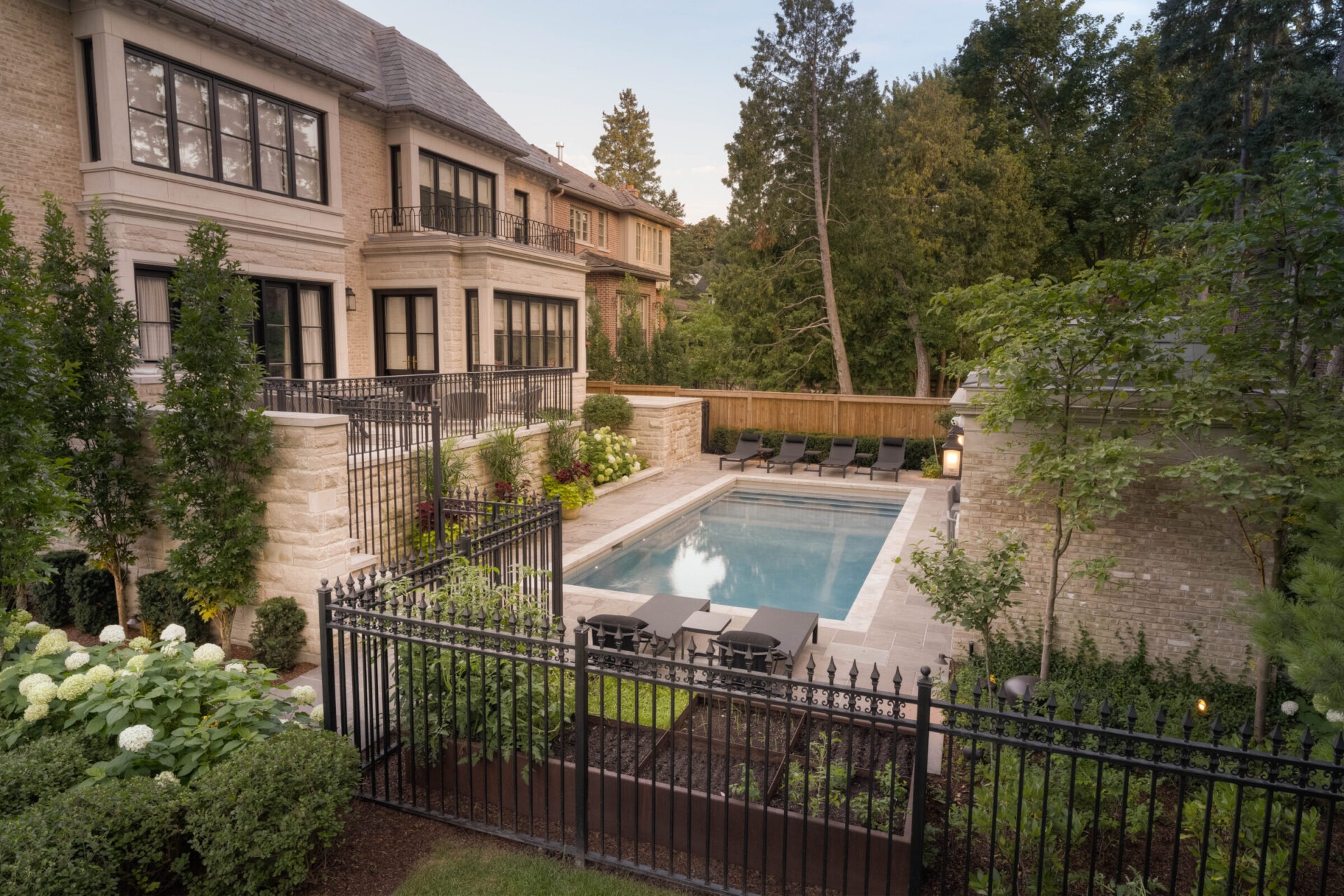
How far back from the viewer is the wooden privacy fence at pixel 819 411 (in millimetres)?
21188

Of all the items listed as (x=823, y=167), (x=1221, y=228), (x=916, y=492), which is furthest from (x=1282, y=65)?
(x=823, y=167)

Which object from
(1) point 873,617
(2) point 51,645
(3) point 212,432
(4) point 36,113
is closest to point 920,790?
(2) point 51,645

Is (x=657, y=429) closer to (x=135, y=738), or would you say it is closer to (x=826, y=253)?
(x=826, y=253)

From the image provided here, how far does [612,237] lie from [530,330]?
44.6 feet

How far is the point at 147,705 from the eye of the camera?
14.8 feet

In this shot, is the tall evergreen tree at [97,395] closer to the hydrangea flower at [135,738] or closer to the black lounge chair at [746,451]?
the hydrangea flower at [135,738]

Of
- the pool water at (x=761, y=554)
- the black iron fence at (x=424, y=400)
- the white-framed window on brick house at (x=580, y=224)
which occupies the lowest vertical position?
the pool water at (x=761, y=554)

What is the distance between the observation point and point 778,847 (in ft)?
15.5

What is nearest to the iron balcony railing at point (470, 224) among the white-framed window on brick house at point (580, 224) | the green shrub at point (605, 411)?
the green shrub at point (605, 411)

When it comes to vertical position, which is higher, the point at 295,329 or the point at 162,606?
the point at 295,329

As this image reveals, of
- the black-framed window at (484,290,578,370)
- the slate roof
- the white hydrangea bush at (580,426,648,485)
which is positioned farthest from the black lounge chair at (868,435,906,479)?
the slate roof

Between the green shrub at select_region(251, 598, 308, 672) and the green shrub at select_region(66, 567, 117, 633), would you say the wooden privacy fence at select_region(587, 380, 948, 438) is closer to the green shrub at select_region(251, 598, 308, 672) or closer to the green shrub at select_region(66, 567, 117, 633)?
the green shrub at select_region(66, 567, 117, 633)

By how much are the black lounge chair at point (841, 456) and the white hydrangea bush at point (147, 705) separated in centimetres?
1670

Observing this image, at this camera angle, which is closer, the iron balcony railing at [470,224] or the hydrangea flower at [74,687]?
the hydrangea flower at [74,687]
